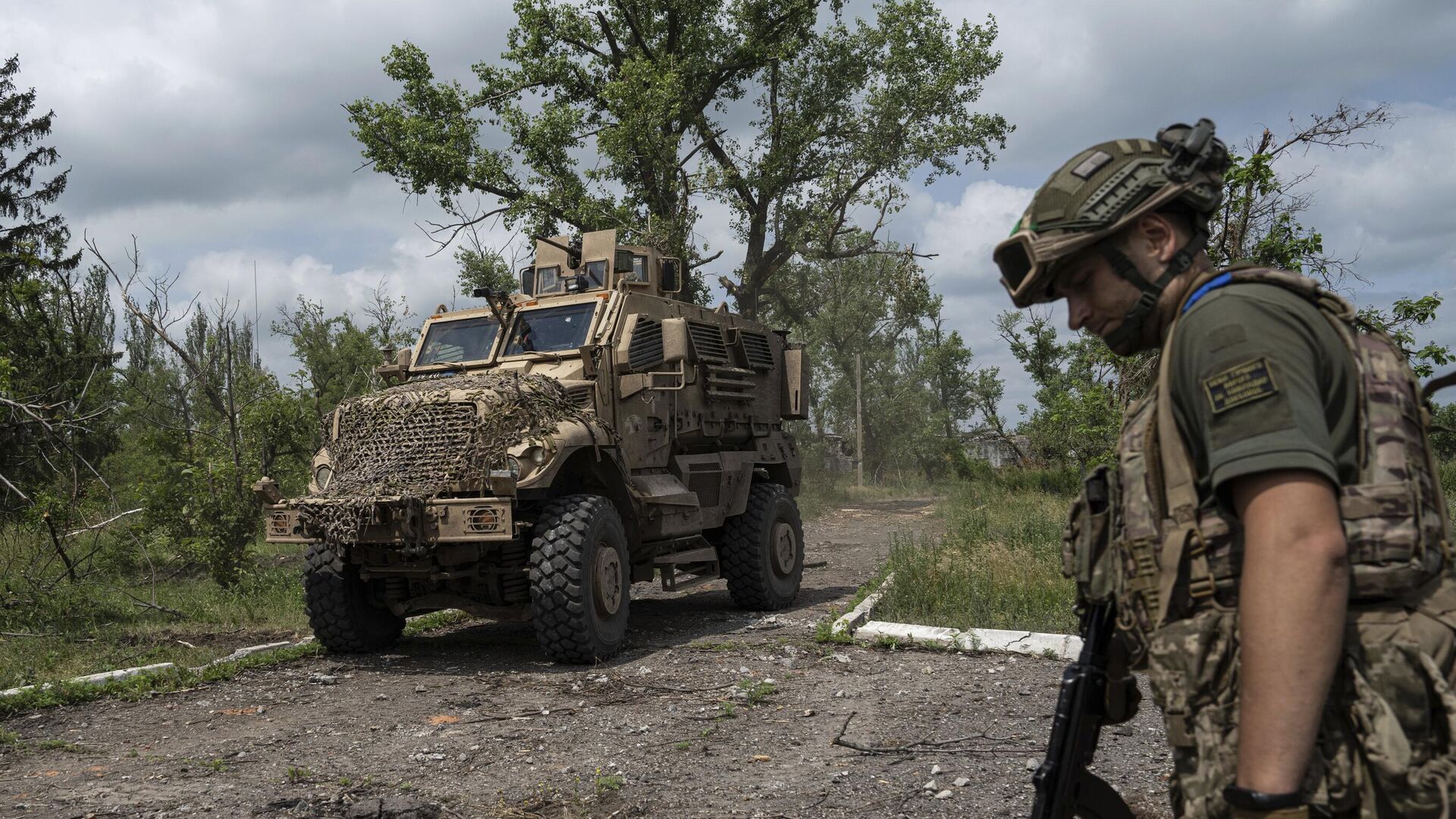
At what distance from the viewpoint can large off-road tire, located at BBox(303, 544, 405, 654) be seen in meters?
7.66

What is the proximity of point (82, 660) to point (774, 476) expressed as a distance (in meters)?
5.81

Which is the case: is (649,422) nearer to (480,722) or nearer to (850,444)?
(480,722)

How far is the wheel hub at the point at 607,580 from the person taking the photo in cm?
735

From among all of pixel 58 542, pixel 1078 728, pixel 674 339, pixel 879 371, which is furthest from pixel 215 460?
pixel 879 371

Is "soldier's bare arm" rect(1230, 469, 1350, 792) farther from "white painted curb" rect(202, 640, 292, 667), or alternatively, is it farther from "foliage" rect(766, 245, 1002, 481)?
"foliage" rect(766, 245, 1002, 481)

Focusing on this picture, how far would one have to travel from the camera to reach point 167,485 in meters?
10.9

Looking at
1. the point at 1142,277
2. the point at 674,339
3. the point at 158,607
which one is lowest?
the point at 158,607

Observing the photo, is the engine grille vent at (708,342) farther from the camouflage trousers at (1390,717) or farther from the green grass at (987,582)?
the camouflage trousers at (1390,717)

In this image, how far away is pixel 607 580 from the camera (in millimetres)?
7477

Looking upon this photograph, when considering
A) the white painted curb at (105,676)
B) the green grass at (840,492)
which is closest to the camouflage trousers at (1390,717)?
the white painted curb at (105,676)

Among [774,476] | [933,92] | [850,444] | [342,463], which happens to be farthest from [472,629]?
[850,444]

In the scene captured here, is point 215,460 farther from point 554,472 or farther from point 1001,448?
point 1001,448

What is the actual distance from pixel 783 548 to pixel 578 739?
187 inches

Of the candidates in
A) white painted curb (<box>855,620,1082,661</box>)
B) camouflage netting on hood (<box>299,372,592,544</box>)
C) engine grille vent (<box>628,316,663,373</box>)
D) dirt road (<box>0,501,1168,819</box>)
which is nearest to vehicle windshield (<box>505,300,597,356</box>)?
engine grille vent (<box>628,316,663,373</box>)
